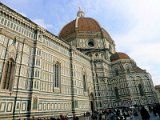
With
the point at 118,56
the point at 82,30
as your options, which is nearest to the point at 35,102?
the point at 118,56

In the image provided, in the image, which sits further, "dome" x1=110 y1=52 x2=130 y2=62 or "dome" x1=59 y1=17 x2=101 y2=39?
"dome" x1=59 y1=17 x2=101 y2=39

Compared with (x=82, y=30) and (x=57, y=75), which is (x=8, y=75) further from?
(x=82, y=30)

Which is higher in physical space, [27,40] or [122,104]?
[27,40]

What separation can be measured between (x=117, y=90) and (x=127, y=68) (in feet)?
21.5

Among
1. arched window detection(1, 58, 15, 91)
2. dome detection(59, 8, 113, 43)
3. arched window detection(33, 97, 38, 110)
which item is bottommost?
arched window detection(33, 97, 38, 110)

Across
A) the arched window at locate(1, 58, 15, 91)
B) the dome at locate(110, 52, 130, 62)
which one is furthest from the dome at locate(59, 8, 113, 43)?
the arched window at locate(1, 58, 15, 91)

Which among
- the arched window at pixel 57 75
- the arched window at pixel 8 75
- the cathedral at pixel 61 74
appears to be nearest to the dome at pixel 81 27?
the cathedral at pixel 61 74

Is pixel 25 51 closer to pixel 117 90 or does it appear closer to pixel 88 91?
pixel 88 91

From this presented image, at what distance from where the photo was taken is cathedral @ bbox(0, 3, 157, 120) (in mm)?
17016

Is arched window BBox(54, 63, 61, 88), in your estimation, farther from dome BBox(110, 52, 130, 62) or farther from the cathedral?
dome BBox(110, 52, 130, 62)

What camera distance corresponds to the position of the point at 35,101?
1848cm

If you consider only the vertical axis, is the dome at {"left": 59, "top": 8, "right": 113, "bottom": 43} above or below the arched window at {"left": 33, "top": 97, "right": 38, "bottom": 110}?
above

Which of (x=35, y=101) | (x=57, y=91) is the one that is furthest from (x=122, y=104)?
(x=35, y=101)

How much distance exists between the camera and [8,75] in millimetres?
16625
